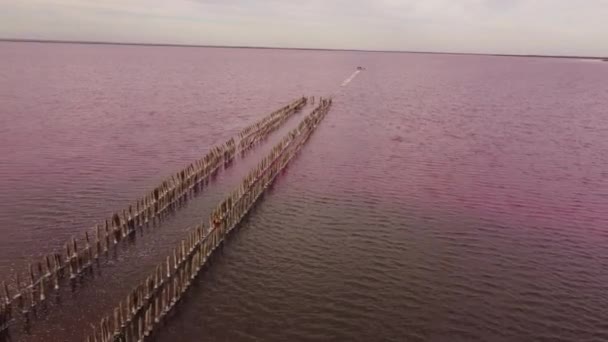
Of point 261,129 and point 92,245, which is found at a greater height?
point 261,129

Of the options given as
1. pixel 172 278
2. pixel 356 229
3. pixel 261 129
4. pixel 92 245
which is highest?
pixel 261 129

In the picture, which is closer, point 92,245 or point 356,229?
point 92,245

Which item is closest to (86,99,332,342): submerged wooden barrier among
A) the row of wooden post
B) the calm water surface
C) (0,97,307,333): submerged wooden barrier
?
the calm water surface

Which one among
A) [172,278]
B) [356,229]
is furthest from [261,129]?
[172,278]

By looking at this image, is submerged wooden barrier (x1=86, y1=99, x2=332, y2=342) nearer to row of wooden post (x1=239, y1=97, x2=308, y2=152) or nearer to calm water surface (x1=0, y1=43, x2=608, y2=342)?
calm water surface (x1=0, y1=43, x2=608, y2=342)

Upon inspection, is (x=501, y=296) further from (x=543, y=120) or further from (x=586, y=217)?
(x=543, y=120)

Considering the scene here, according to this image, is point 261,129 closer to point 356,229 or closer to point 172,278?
point 356,229

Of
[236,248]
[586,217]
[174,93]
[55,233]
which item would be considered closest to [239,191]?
[236,248]

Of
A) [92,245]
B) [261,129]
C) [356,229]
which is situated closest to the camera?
[92,245]

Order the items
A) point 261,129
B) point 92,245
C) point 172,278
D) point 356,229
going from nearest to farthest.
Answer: point 172,278
point 92,245
point 356,229
point 261,129
